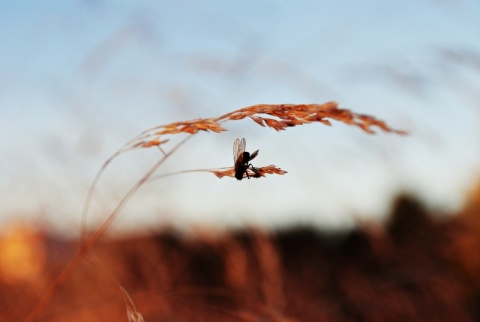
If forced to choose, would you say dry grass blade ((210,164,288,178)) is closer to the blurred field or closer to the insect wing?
the insect wing

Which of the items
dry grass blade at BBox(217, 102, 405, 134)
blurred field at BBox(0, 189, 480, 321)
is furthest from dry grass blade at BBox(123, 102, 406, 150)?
blurred field at BBox(0, 189, 480, 321)

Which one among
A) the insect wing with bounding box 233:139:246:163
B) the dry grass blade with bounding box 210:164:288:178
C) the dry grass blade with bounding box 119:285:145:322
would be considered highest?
the insect wing with bounding box 233:139:246:163

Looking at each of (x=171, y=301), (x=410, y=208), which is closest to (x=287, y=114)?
(x=171, y=301)

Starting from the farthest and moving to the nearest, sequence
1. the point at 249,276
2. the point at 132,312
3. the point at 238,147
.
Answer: the point at 249,276, the point at 238,147, the point at 132,312

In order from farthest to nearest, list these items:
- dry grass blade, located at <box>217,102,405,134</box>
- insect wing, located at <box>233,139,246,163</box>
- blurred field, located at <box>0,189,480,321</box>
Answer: blurred field, located at <box>0,189,480,321</box>
insect wing, located at <box>233,139,246,163</box>
dry grass blade, located at <box>217,102,405,134</box>

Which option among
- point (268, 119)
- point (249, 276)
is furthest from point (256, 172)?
point (249, 276)

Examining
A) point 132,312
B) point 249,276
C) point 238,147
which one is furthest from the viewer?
point 249,276

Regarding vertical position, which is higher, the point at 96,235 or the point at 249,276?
the point at 249,276

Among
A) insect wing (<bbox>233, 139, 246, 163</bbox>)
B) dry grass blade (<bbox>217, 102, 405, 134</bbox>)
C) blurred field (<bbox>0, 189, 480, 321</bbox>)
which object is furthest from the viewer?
blurred field (<bbox>0, 189, 480, 321</bbox>)

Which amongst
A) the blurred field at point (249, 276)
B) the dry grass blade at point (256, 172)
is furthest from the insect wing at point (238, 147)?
the blurred field at point (249, 276)

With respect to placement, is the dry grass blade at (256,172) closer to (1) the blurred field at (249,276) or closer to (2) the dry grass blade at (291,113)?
(2) the dry grass blade at (291,113)

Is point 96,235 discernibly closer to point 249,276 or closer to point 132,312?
point 132,312
